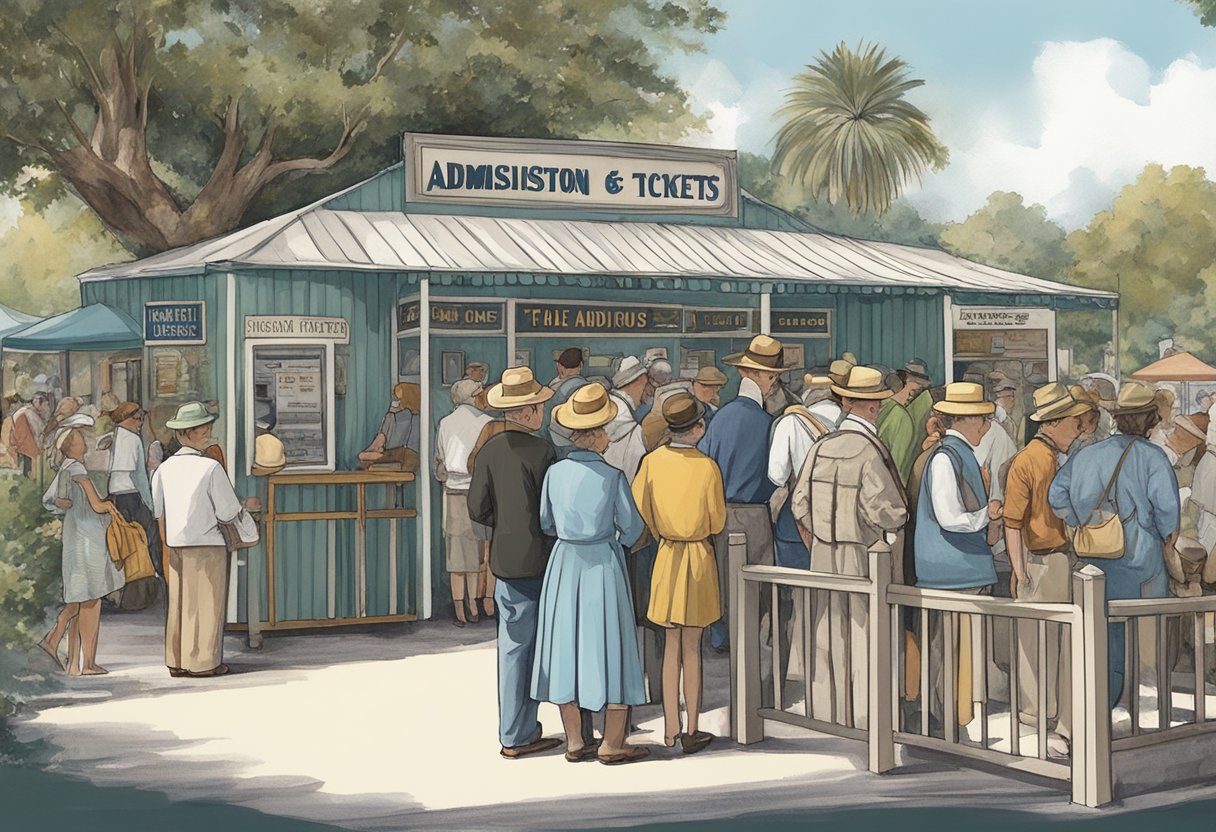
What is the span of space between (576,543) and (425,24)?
14.8 metres

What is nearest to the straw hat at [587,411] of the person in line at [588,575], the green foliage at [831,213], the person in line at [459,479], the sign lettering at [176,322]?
the person in line at [588,575]

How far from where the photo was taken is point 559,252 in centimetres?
1316

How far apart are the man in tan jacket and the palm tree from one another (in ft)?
97.7

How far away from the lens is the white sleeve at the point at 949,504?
759 centimetres

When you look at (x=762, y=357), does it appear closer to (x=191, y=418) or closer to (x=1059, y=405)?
(x=1059, y=405)

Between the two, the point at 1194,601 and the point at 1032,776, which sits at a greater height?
the point at 1194,601

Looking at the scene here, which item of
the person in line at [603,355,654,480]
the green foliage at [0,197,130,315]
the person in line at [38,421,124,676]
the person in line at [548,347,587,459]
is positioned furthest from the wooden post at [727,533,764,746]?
the green foliage at [0,197,130,315]

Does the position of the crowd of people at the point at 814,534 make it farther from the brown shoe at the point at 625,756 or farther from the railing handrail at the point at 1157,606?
the railing handrail at the point at 1157,606

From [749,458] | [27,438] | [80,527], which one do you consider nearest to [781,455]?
[749,458]

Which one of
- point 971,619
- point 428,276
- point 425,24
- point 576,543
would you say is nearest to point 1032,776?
point 971,619

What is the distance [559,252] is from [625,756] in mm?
6351

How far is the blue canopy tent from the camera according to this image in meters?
14.7

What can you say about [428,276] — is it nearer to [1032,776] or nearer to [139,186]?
[1032,776]

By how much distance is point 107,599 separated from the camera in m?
13.5
